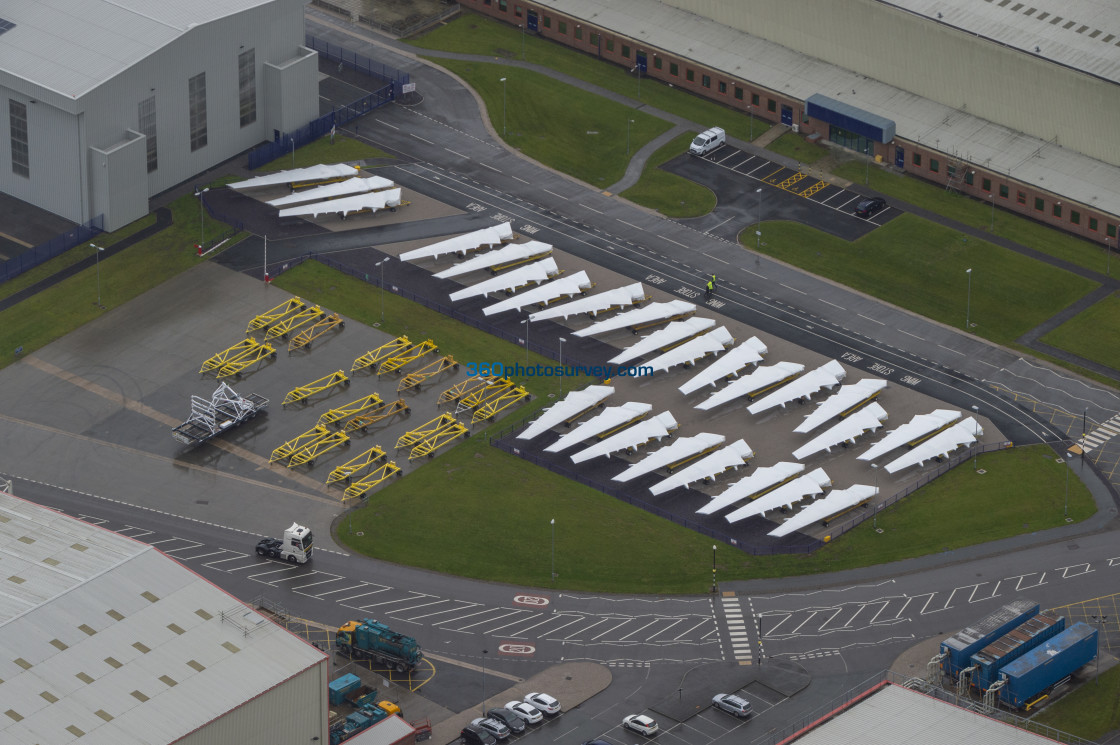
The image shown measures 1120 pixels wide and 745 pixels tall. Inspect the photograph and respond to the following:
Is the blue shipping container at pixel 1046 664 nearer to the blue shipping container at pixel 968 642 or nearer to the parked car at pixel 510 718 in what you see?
the blue shipping container at pixel 968 642

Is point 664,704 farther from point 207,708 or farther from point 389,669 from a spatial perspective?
point 207,708

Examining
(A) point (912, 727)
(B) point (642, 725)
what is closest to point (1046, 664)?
(A) point (912, 727)

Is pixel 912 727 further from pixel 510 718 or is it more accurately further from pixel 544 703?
pixel 510 718

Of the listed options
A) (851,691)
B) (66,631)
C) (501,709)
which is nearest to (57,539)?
(66,631)

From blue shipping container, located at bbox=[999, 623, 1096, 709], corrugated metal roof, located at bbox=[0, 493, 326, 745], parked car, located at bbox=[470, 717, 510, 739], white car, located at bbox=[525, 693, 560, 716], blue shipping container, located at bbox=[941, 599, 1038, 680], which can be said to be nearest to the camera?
corrugated metal roof, located at bbox=[0, 493, 326, 745]

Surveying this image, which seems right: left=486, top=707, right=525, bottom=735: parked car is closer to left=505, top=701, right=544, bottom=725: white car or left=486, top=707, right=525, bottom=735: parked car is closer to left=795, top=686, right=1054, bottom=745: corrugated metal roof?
left=505, top=701, right=544, bottom=725: white car

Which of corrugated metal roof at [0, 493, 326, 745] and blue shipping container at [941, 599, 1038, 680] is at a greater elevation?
corrugated metal roof at [0, 493, 326, 745]

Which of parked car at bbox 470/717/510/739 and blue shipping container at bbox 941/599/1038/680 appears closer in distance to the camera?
parked car at bbox 470/717/510/739

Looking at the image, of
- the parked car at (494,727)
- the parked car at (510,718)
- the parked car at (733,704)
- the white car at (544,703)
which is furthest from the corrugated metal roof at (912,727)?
the parked car at (494,727)

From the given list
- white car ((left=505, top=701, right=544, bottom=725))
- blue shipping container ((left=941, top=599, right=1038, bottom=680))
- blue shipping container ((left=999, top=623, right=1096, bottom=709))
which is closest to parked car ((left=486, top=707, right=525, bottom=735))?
white car ((left=505, top=701, right=544, bottom=725))
